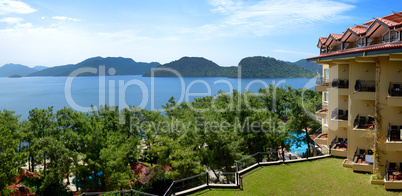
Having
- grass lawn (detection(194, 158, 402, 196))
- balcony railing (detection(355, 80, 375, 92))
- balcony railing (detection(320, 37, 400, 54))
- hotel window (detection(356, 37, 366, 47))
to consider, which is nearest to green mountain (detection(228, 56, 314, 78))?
balcony railing (detection(320, 37, 400, 54))

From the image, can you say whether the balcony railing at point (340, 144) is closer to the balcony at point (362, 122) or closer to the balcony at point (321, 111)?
the balcony at point (321, 111)

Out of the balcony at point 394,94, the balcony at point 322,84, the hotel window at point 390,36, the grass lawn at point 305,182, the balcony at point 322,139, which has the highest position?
the hotel window at point 390,36

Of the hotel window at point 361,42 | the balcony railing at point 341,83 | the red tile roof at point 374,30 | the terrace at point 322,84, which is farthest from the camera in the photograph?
the terrace at point 322,84

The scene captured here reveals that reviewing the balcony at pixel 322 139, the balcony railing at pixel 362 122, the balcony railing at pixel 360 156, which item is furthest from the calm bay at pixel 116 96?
the balcony railing at pixel 360 156

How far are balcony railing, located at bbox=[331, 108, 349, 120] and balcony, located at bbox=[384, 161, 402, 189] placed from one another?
5.67m

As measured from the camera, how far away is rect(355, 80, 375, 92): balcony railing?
1477cm

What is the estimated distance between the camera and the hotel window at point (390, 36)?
12202 millimetres

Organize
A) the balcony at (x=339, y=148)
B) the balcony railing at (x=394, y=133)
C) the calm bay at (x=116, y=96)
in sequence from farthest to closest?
the calm bay at (x=116, y=96)
the balcony at (x=339, y=148)
the balcony railing at (x=394, y=133)

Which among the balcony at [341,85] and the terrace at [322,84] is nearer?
the balcony at [341,85]

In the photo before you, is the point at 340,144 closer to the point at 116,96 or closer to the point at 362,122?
the point at 362,122

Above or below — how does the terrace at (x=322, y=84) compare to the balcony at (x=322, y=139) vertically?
above

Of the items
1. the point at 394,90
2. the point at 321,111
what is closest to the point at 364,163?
the point at 394,90

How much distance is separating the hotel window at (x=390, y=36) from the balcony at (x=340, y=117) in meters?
6.52

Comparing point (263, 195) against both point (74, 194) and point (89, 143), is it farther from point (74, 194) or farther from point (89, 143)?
point (74, 194)
